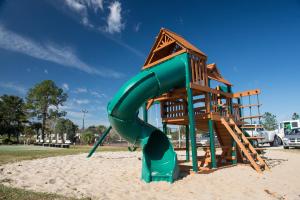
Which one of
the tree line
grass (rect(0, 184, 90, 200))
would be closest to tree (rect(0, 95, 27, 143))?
the tree line

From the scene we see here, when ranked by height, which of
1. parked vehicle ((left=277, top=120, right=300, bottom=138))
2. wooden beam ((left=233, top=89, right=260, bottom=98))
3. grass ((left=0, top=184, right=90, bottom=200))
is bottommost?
grass ((left=0, top=184, right=90, bottom=200))

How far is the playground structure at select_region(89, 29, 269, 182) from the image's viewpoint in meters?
7.87

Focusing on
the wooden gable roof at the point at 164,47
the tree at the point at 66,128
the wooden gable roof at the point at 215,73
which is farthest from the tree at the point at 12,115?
the wooden gable roof at the point at 215,73

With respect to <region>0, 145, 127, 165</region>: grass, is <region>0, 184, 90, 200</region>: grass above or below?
above

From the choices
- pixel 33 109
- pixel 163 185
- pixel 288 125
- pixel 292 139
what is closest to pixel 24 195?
pixel 163 185

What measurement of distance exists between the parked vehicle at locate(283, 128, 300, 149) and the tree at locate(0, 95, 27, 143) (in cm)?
4908

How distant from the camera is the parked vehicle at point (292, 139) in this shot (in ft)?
76.0

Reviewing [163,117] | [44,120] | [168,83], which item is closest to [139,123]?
[168,83]

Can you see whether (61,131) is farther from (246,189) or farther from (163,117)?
(246,189)

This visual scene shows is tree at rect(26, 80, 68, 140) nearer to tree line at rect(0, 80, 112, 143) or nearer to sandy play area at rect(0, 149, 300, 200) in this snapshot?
tree line at rect(0, 80, 112, 143)

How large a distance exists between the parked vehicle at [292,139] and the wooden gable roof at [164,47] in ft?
59.3

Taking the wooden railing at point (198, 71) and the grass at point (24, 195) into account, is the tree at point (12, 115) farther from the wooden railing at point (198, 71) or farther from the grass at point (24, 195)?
the grass at point (24, 195)

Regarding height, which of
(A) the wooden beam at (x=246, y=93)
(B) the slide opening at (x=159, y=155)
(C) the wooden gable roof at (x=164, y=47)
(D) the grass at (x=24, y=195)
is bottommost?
(D) the grass at (x=24, y=195)

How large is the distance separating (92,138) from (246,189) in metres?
51.0
